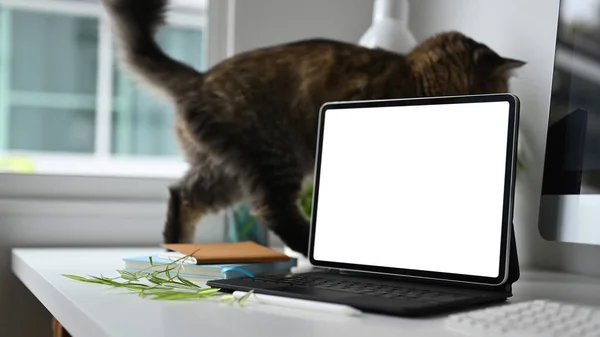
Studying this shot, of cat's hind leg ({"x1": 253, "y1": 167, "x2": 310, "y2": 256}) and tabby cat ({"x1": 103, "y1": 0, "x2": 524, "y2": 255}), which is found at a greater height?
tabby cat ({"x1": 103, "y1": 0, "x2": 524, "y2": 255})

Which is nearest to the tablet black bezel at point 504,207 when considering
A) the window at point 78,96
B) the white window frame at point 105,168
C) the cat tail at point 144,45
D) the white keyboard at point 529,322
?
the white keyboard at point 529,322

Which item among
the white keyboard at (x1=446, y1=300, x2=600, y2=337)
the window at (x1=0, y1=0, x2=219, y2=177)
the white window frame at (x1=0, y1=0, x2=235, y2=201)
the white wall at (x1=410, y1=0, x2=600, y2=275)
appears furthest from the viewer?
the window at (x1=0, y1=0, x2=219, y2=177)

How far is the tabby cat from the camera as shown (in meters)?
1.10

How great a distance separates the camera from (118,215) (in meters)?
1.40

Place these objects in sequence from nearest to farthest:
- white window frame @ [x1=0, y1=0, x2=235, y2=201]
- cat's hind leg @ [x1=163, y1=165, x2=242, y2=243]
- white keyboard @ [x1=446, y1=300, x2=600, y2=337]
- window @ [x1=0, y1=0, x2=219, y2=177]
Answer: white keyboard @ [x1=446, y1=300, x2=600, y2=337]
cat's hind leg @ [x1=163, y1=165, x2=242, y2=243]
white window frame @ [x1=0, y1=0, x2=235, y2=201]
window @ [x1=0, y1=0, x2=219, y2=177]

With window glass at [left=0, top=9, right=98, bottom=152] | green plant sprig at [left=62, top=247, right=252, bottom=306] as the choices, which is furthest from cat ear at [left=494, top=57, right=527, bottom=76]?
window glass at [left=0, top=9, right=98, bottom=152]

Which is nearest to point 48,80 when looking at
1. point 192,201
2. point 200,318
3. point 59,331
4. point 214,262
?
→ point 192,201

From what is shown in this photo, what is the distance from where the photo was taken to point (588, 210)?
768 millimetres

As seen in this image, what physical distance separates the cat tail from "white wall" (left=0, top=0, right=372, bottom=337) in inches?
10.2

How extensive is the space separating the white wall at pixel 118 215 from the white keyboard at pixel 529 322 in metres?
0.92

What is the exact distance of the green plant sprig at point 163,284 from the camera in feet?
2.30

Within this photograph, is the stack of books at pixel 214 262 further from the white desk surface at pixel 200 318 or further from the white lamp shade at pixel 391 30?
the white lamp shade at pixel 391 30

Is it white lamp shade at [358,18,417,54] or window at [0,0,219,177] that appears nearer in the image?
white lamp shade at [358,18,417,54]

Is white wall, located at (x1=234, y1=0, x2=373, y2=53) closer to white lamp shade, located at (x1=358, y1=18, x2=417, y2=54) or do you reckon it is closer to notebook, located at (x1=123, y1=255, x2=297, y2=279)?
white lamp shade, located at (x1=358, y1=18, x2=417, y2=54)
